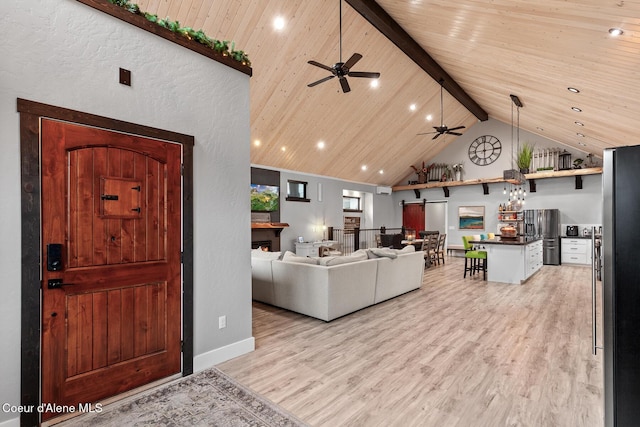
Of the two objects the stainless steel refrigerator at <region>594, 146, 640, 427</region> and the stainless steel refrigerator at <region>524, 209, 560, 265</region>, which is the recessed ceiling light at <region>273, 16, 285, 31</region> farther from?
the stainless steel refrigerator at <region>524, 209, 560, 265</region>

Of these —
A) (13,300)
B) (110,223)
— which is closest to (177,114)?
(110,223)

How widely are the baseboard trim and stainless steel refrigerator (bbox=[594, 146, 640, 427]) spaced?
2916 millimetres

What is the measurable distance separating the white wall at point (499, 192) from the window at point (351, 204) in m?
2.25

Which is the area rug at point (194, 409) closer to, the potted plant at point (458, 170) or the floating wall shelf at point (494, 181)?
the floating wall shelf at point (494, 181)

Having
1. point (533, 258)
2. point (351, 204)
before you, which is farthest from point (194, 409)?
point (351, 204)

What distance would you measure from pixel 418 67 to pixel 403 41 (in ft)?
5.47

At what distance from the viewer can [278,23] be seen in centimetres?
514

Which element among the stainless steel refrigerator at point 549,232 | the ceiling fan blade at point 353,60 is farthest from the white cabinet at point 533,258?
the ceiling fan blade at point 353,60

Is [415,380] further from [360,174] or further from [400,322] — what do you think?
[360,174]

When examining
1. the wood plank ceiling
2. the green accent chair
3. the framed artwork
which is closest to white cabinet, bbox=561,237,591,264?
the wood plank ceiling

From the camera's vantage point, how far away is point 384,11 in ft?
17.6

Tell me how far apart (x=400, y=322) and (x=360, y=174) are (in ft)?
26.4

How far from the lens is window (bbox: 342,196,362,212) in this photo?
1238 centimetres

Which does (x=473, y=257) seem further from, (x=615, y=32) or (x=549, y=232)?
(x=615, y=32)
